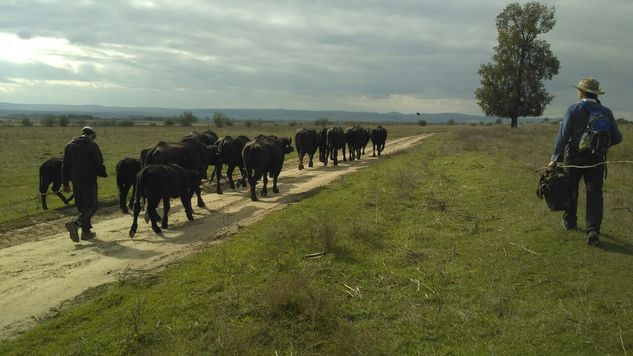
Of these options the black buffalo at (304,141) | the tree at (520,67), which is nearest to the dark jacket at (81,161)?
the black buffalo at (304,141)

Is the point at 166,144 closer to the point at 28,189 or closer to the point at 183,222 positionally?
the point at 183,222

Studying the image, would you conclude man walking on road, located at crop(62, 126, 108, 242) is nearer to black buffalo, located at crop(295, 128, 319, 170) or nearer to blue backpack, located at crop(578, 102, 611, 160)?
blue backpack, located at crop(578, 102, 611, 160)

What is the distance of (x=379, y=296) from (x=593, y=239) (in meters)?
4.08

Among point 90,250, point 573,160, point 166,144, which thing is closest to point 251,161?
point 166,144

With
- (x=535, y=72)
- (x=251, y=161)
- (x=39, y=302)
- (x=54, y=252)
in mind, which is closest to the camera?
(x=39, y=302)

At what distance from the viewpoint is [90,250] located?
31.7ft

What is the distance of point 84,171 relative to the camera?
10859 millimetres

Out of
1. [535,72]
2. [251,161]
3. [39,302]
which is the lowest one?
[39,302]

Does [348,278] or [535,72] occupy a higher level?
[535,72]

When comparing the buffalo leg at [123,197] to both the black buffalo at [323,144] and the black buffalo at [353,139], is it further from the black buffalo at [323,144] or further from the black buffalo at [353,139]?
the black buffalo at [353,139]

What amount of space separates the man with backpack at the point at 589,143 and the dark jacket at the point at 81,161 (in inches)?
389

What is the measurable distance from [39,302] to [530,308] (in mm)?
7025

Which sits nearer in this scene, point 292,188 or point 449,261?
point 449,261

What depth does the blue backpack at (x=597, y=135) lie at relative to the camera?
778 cm
